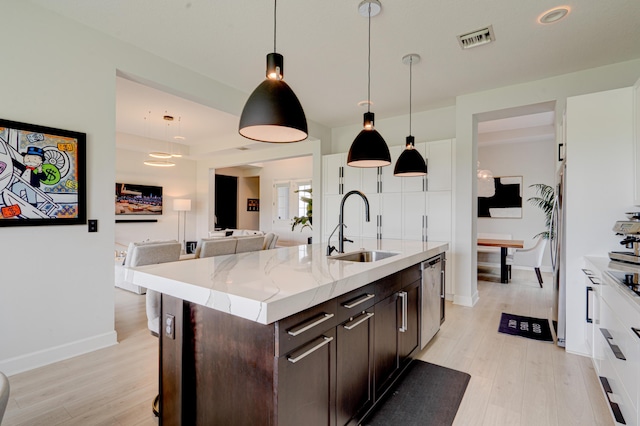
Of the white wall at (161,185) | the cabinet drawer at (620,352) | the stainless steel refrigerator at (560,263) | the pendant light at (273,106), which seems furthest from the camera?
the white wall at (161,185)

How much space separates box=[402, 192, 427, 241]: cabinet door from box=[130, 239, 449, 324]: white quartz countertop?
7.99ft

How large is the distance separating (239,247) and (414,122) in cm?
339

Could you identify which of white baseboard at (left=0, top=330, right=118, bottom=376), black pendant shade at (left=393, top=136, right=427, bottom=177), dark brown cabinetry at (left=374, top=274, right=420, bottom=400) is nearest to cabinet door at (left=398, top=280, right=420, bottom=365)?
dark brown cabinetry at (left=374, top=274, right=420, bottom=400)

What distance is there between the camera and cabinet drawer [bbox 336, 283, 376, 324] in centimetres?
155

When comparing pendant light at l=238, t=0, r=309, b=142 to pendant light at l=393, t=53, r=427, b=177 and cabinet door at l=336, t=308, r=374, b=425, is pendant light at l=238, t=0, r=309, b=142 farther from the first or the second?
pendant light at l=393, t=53, r=427, b=177

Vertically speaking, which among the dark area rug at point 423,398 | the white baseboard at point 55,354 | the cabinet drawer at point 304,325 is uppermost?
the cabinet drawer at point 304,325

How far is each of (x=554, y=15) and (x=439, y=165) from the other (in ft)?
6.86

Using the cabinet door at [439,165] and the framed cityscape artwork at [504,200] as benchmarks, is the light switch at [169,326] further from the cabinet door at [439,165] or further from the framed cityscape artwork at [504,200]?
the framed cityscape artwork at [504,200]

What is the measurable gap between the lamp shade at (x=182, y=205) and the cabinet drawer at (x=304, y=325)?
278 inches

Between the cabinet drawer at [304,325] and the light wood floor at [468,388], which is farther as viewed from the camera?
the light wood floor at [468,388]

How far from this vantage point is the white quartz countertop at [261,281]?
1.17 m

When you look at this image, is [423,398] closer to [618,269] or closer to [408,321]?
[408,321]

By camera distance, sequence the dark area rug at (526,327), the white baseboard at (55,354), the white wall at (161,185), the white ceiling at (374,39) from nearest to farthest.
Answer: the white baseboard at (55,354)
the white ceiling at (374,39)
the dark area rug at (526,327)
the white wall at (161,185)

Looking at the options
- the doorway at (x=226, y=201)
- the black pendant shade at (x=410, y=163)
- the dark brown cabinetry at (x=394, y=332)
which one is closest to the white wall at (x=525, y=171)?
the black pendant shade at (x=410, y=163)
